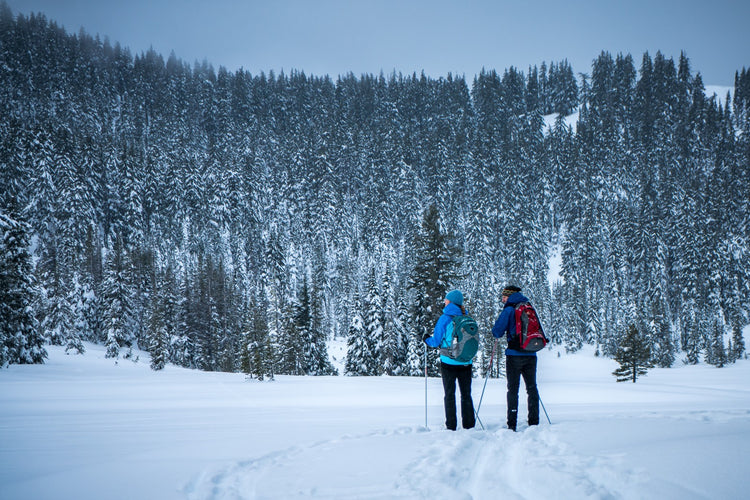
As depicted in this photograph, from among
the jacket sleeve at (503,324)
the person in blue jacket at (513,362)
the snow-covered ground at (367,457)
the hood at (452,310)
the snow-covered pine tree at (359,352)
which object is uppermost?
the hood at (452,310)

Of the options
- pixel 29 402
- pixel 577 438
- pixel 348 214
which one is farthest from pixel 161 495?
pixel 348 214

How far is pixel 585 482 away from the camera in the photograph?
3.48 metres

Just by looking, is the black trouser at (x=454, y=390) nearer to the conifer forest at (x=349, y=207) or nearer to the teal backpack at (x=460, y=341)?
the teal backpack at (x=460, y=341)

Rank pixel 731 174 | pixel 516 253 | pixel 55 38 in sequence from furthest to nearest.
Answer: pixel 55 38 < pixel 516 253 < pixel 731 174

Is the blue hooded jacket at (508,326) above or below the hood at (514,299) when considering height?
below

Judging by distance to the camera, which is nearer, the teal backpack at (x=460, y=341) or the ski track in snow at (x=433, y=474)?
the ski track in snow at (x=433, y=474)

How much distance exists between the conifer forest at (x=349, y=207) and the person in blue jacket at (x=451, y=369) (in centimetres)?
1737

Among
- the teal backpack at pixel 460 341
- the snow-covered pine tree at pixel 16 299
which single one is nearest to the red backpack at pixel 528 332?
the teal backpack at pixel 460 341

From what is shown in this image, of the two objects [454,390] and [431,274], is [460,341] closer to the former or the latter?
[454,390]

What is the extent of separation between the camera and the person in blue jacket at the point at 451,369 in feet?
20.1

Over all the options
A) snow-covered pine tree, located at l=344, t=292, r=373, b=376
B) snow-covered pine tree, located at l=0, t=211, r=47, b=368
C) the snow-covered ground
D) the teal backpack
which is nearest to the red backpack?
the teal backpack

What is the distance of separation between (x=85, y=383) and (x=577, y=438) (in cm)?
1853

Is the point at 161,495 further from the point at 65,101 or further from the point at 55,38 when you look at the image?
the point at 55,38

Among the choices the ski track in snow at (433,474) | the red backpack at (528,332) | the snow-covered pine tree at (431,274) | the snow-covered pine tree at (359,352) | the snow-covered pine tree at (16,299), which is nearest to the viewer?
the ski track in snow at (433,474)
